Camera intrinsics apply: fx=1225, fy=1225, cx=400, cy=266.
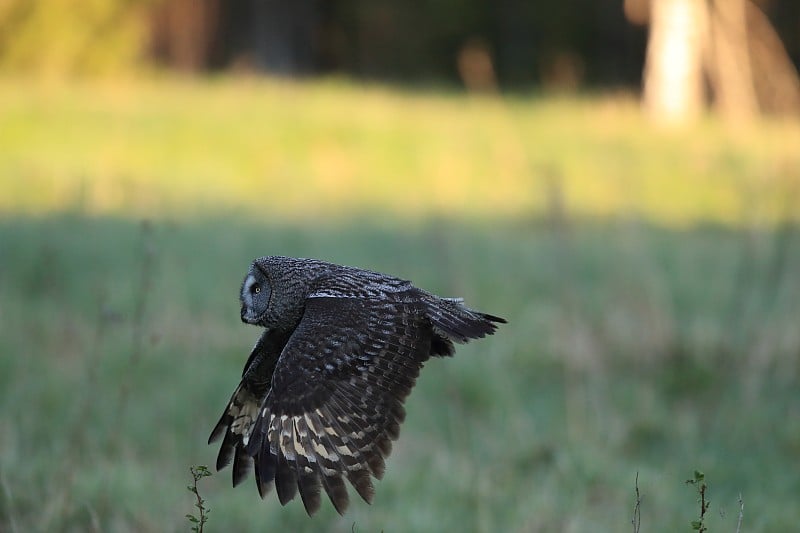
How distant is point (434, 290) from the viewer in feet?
36.7

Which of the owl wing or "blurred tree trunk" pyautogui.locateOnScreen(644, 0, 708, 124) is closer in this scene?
the owl wing

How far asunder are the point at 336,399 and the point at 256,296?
2.38ft

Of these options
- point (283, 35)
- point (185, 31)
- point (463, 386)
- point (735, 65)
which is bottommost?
point (463, 386)

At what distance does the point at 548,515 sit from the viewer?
670cm

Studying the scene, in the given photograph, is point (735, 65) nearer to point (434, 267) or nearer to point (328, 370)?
point (434, 267)

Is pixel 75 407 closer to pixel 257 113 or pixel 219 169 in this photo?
pixel 219 169

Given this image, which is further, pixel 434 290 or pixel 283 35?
pixel 283 35

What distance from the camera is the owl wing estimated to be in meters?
4.39

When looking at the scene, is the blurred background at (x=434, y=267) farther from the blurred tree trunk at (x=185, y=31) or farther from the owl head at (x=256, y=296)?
the blurred tree trunk at (x=185, y=31)

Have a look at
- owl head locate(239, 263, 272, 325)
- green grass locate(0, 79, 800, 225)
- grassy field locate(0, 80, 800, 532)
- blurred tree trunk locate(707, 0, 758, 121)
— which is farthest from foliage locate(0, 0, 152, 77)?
owl head locate(239, 263, 272, 325)

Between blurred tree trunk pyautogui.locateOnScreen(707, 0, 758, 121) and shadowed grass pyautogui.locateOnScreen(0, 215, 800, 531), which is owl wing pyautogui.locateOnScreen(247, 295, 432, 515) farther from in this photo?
blurred tree trunk pyautogui.locateOnScreen(707, 0, 758, 121)

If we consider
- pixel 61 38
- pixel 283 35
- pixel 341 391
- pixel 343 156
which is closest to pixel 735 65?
pixel 343 156

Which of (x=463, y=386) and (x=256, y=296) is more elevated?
(x=256, y=296)

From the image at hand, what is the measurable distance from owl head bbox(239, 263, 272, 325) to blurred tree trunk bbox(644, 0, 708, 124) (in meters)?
20.6
